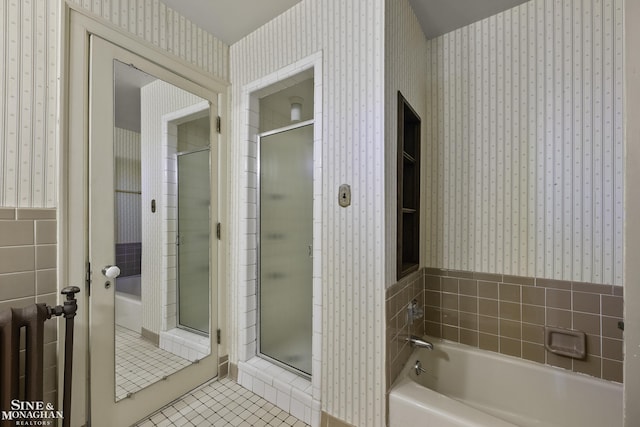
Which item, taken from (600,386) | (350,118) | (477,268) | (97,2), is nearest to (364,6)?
(350,118)

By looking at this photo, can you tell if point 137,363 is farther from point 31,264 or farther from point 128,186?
point 128,186

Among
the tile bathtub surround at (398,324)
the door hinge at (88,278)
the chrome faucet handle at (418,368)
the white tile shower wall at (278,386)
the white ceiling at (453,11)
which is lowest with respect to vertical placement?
the white tile shower wall at (278,386)

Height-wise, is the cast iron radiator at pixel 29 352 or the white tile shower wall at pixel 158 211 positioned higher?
the white tile shower wall at pixel 158 211

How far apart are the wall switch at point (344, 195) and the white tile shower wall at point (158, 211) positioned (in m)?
1.03

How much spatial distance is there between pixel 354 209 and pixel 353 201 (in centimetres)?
4

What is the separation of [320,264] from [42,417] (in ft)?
4.27

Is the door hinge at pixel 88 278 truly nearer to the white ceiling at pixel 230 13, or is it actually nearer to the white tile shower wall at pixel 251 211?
the white tile shower wall at pixel 251 211

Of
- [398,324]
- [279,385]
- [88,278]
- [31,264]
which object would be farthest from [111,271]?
[398,324]

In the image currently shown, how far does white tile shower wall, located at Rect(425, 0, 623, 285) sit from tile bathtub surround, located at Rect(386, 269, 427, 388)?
0.40 meters

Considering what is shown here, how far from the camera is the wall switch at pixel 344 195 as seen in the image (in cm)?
136

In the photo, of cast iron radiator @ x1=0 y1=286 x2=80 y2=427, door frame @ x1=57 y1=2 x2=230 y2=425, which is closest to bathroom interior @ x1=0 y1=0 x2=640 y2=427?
door frame @ x1=57 y1=2 x2=230 y2=425

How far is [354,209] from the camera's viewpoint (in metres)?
1.34

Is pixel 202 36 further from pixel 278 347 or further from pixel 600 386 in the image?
pixel 600 386

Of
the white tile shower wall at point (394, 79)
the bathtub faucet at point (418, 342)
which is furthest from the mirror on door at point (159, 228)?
the bathtub faucet at point (418, 342)
